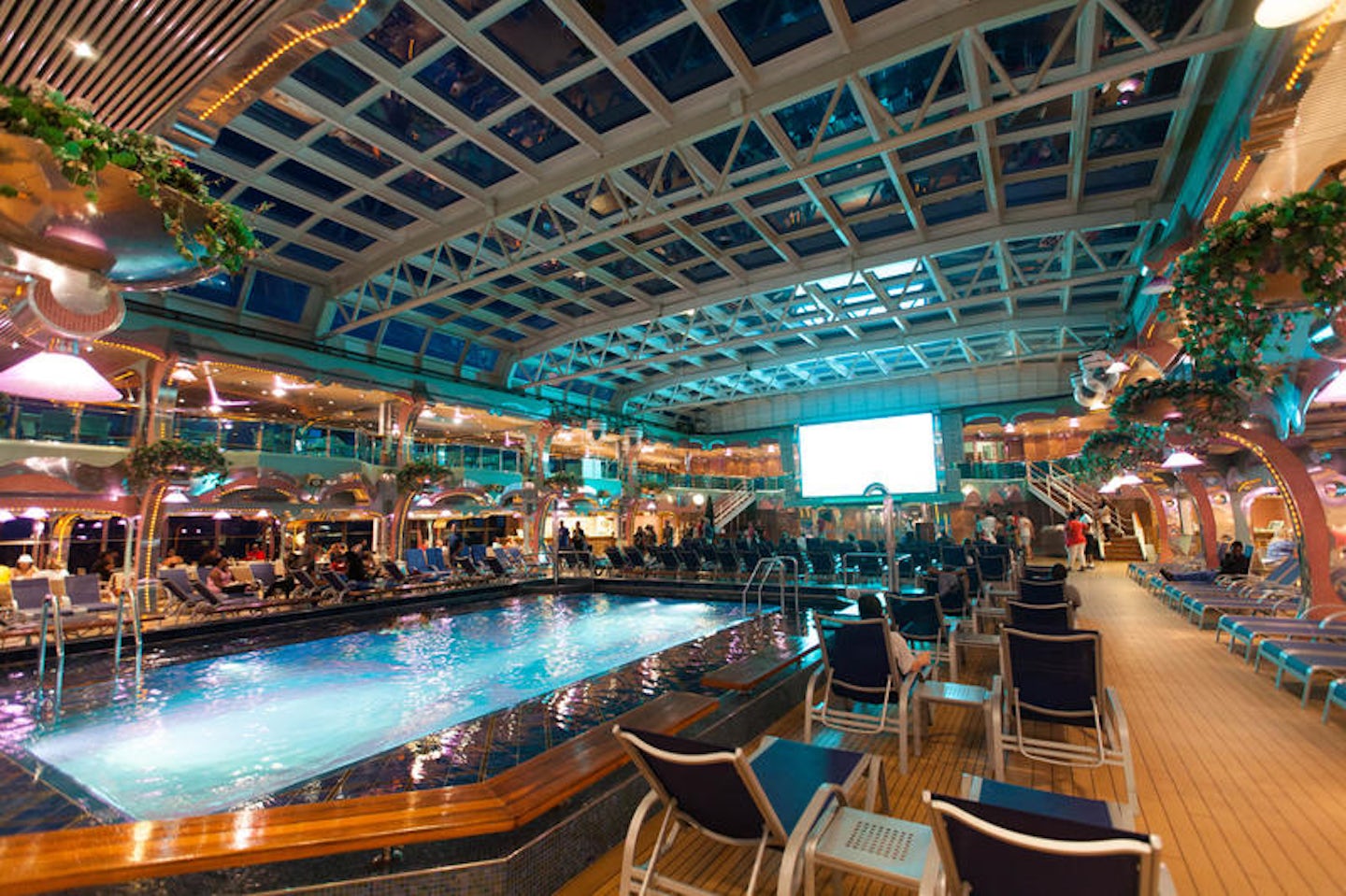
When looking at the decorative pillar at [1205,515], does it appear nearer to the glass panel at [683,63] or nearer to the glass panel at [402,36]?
the glass panel at [683,63]

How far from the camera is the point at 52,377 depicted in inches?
90.7

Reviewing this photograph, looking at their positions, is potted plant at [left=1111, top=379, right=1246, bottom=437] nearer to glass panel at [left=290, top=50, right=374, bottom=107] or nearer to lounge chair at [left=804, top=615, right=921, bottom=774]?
lounge chair at [left=804, top=615, right=921, bottom=774]

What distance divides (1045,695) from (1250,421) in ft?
20.7

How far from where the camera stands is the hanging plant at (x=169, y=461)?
1032cm

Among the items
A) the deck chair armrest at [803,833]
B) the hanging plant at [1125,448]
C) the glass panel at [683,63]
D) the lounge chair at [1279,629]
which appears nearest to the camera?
the deck chair armrest at [803,833]

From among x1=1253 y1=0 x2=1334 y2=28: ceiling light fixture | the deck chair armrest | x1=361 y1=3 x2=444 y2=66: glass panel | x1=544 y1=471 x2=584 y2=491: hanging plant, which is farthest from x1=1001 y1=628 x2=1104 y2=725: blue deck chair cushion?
x1=544 y1=471 x2=584 y2=491: hanging plant

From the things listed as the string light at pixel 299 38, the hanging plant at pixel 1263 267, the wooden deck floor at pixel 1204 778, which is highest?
the string light at pixel 299 38

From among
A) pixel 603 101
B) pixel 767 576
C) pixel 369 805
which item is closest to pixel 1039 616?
pixel 369 805

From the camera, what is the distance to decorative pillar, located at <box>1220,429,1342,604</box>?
7363 mm

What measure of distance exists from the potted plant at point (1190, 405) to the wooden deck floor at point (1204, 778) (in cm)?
251

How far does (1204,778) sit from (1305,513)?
6064 mm

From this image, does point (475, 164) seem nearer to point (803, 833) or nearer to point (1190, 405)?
point (803, 833)

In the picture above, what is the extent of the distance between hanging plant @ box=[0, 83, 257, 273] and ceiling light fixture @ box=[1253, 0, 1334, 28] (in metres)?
4.17

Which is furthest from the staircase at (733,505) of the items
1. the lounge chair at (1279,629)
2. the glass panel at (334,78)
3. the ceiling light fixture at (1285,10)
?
the ceiling light fixture at (1285,10)
